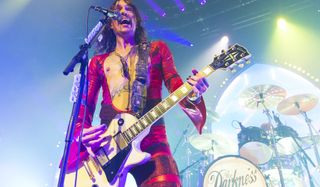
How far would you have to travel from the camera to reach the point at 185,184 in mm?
7316

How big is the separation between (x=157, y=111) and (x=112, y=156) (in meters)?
0.45

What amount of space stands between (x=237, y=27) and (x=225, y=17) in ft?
1.50

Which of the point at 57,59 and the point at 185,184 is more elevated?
the point at 57,59

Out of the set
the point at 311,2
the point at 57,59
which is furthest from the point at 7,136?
the point at 311,2

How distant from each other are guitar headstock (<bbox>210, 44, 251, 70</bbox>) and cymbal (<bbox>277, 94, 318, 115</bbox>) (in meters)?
3.94

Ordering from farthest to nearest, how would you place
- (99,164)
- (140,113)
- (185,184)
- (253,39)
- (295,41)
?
(253,39), (295,41), (185,184), (140,113), (99,164)

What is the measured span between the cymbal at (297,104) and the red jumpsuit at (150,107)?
432 centimetres

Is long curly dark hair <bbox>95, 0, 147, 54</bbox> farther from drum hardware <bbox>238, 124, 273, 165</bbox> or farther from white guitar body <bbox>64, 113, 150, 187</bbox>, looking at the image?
drum hardware <bbox>238, 124, 273, 165</bbox>

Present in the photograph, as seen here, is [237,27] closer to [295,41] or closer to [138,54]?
[295,41]

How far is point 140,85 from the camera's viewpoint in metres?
2.41

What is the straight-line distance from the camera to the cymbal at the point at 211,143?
21.2 ft

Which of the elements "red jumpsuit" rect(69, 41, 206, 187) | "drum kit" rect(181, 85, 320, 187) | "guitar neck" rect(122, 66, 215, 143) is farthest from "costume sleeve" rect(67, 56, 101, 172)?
"drum kit" rect(181, 85, 320, 187)

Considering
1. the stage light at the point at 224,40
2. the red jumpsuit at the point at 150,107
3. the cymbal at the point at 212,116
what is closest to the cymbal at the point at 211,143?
the cymbal at the point at 212,116

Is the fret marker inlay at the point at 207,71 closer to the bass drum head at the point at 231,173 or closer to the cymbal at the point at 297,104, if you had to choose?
the bass drum head at the point at 231,173
